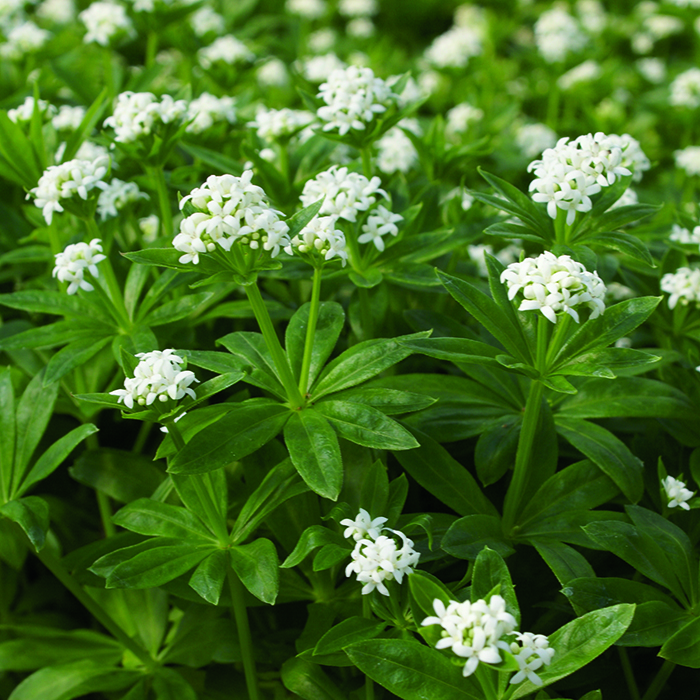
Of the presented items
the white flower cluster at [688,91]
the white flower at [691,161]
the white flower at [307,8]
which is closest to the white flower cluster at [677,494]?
the white flower at [691,161]

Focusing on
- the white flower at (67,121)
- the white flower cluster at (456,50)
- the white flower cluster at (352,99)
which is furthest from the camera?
the white flower cluster at (456,50)

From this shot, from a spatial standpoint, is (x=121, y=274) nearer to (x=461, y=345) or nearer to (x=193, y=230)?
(x=193, y=230)

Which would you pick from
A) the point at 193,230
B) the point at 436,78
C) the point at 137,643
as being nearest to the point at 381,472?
the point at 193,230

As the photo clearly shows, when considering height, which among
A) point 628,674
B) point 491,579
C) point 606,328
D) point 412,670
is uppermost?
point 606,328

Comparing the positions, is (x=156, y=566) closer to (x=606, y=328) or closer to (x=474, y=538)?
(x=474, y=538)

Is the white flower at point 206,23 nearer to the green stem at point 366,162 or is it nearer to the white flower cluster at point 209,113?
the white flower cluster at point 209,113

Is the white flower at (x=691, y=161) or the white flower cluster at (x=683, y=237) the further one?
the white flower at (x=691, y=161)

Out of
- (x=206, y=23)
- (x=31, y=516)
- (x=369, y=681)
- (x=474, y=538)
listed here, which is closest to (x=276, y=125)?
(x=31, y=516)
